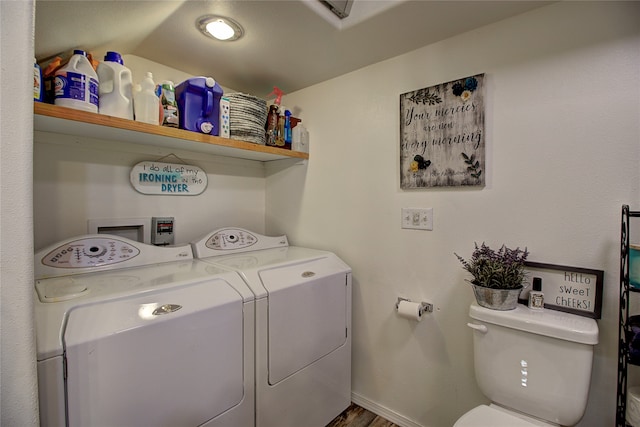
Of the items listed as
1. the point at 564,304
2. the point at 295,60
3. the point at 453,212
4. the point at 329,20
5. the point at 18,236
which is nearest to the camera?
the point at 18,236

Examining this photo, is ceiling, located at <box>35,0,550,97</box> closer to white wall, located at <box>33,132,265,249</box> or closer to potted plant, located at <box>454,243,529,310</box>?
white wall, located at <box>33,132,265,249</box>

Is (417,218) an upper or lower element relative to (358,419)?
upper

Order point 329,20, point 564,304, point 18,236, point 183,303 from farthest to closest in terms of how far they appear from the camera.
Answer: point 329,20
point 564,304
point 183,303
point 18,236

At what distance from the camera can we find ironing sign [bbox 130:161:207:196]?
166 centimetres

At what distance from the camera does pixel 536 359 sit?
111cm

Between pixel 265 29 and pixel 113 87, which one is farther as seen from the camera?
pixel 265 29

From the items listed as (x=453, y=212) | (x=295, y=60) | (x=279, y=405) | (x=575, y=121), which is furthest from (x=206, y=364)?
(x=575, y=121)

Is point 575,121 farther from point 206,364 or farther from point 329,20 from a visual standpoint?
point 206,364

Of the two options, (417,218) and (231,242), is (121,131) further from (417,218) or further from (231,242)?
(417,218)

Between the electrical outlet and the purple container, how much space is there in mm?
1150

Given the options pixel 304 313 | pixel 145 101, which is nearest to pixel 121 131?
pixel 145 101

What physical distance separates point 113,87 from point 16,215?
2.67 feet

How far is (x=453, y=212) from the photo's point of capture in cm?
149

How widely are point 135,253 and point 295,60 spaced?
1.35m
